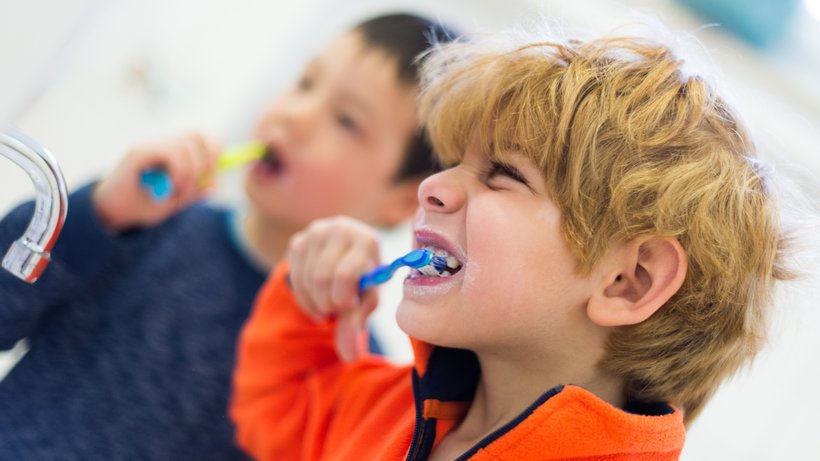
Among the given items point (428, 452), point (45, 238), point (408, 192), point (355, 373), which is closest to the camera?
point (45, 238)

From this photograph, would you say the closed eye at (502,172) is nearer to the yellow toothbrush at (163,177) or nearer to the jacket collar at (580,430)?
the jacket collar at (580,430)

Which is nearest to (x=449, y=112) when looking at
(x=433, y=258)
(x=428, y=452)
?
(x=433, y=258)

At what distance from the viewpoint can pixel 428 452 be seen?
606 millimetres

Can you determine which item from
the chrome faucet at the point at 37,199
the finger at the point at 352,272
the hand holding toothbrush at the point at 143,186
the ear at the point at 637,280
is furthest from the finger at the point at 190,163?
the ear at the point at 637,280

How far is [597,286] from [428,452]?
18cm

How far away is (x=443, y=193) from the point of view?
1.86 ft

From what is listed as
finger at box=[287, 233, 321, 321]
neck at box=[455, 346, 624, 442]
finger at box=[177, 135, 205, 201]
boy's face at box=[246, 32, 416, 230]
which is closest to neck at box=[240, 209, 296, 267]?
boy's face at box=[246, 32, 416, 230]

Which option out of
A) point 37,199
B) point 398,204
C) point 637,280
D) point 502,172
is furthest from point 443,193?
point 398,204

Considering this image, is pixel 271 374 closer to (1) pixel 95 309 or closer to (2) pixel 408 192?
(1) pixel 95 309

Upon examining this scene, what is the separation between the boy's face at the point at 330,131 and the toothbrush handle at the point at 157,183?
0.14 m

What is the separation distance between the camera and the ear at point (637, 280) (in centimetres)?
54

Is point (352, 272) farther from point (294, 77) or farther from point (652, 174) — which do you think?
point (294, 77)

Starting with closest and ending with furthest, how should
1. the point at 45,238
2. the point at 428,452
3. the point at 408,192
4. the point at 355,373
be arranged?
1. the point at 45,238
2. the point at 428,452
3. the point at 355,373
4. the point at 408,192

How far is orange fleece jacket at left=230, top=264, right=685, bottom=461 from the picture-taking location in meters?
0.54
